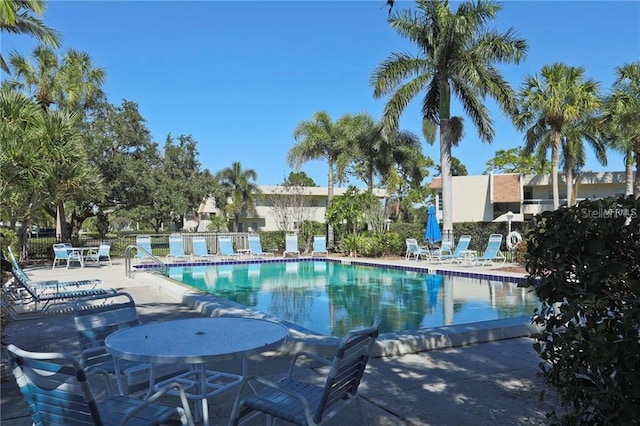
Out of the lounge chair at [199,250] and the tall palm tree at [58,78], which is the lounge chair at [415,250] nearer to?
the lounge chair at [199,250]

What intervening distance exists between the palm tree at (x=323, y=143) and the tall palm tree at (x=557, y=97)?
914cm

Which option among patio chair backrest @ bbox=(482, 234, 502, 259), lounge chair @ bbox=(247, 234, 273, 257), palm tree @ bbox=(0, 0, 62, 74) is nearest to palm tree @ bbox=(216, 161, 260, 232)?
lounge chair @ bbox=(247, 234, 273, 257)

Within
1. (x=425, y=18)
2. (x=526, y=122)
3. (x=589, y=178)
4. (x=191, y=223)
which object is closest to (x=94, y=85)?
(x=425, y=18)

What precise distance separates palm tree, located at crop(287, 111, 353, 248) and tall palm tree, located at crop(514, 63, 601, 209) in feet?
30.0

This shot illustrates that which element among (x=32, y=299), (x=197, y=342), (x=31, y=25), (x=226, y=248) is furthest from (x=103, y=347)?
(x=226, y=248)

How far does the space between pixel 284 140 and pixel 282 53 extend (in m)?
A: 12.5

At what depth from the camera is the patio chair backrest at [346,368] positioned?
2.65m

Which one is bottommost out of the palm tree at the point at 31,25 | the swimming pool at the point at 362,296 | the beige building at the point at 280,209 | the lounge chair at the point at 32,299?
the swimming pool at the point at 362,296

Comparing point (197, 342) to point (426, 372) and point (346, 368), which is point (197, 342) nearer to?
point (346, 368)

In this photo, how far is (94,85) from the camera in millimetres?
22422

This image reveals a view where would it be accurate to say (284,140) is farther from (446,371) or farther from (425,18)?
(446,371)

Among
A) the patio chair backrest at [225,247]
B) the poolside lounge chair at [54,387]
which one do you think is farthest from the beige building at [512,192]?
the poolside lounge chair at [54,387]

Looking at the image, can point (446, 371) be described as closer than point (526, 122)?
Yes

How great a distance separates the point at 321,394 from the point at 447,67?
2024 cm
